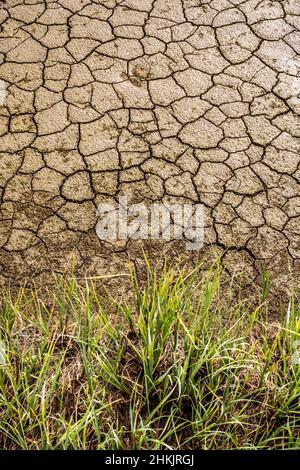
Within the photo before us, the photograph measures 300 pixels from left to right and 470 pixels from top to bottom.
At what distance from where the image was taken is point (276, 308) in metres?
2.47

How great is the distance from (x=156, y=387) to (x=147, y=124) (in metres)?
1.70

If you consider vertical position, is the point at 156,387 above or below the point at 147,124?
below

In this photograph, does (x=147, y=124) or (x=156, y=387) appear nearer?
(x=156, y=387)

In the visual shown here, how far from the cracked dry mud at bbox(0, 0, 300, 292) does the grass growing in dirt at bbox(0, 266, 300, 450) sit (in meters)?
0.66

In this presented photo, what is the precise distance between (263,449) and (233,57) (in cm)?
255

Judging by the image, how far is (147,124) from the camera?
124 inches

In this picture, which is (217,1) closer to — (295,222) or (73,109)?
(73,109)

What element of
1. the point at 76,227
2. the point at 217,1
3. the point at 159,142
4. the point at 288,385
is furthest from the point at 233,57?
the point at 288,385

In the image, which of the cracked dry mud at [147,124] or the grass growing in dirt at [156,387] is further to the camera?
the cracked dry mud at [147,124]

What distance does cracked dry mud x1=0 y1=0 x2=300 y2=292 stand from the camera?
8.82 ft

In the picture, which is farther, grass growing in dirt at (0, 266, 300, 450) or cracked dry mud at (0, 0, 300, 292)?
cracked dry mud at (0, 0, 300, 292)

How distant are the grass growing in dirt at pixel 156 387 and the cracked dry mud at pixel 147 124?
66 cm

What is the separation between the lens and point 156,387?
194 cm

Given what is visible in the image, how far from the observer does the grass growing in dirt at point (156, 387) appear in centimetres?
177
